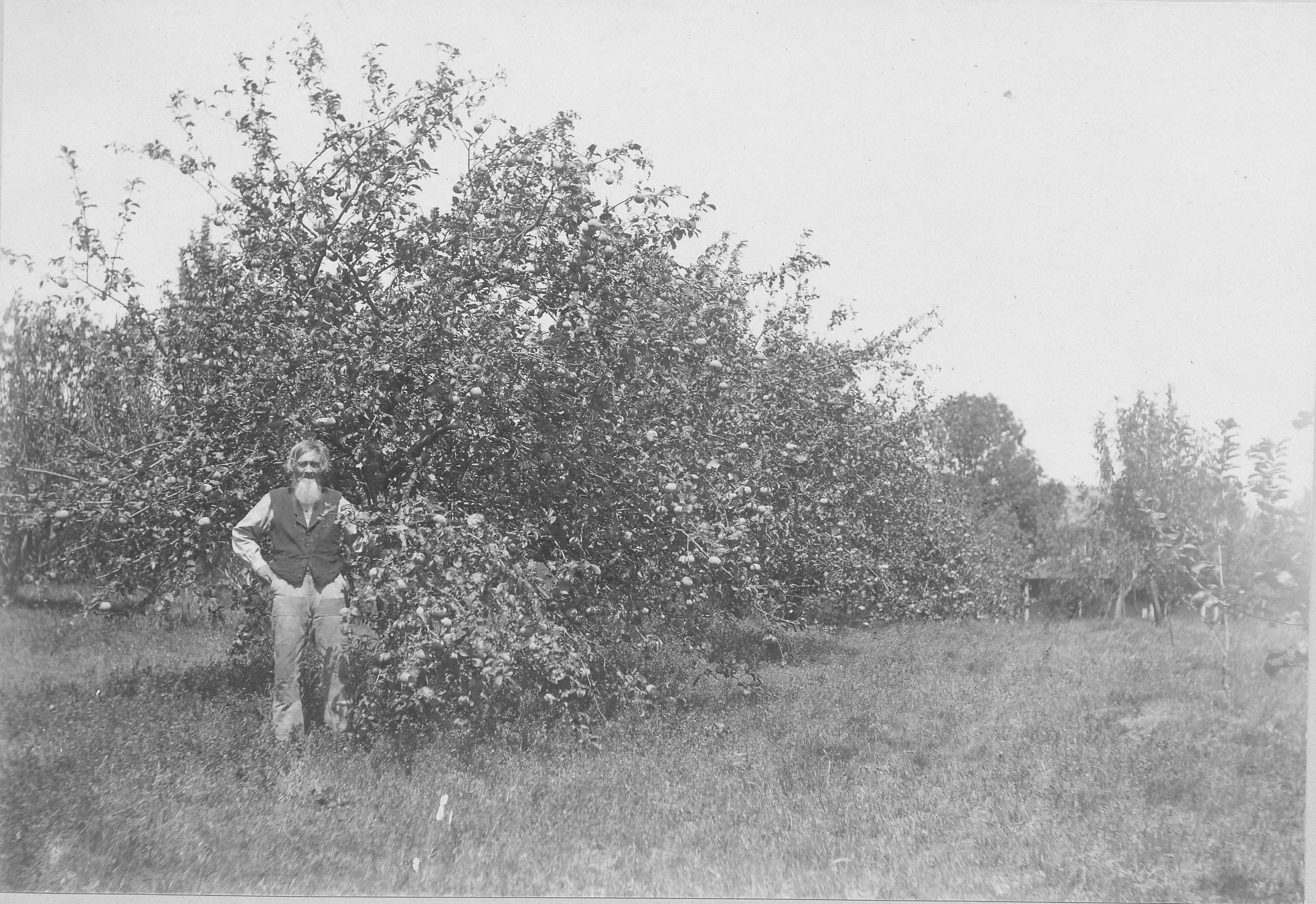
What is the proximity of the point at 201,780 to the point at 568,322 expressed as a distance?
2902 millimetres

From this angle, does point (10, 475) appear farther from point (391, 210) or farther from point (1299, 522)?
point (1299, 522)

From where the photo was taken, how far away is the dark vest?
4828 mm

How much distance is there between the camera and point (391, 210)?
5422 millimetres

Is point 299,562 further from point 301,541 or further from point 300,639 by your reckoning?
point 300,639

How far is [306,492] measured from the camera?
191 inches

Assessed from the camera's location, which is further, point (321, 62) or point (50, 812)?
point (321, 62)

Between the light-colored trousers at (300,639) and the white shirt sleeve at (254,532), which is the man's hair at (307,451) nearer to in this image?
the white shirt sleeve at (254,532)

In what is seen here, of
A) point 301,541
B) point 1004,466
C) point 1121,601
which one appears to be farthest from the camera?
point 1004,466

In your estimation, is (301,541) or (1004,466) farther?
(1004,466)

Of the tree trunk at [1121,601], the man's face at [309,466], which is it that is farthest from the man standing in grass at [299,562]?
the tree trunk at [1121,601]

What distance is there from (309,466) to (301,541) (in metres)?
0.38

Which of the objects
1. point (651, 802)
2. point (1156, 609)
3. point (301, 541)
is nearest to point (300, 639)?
point (301, 541)

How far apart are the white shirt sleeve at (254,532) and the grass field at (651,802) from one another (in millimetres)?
981

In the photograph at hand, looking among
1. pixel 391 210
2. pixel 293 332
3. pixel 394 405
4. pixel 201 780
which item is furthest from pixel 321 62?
pixel 201 780
